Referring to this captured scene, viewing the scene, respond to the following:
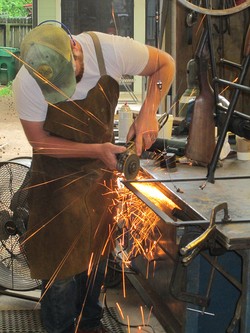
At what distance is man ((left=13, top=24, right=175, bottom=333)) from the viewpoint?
2.95 metres

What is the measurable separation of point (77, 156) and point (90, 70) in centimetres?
41

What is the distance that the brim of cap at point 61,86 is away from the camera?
2.71m

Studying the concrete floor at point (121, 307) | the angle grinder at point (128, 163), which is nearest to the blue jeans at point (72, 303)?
the concrete floor at point (121, 307)

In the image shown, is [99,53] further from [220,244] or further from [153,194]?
[220,244]

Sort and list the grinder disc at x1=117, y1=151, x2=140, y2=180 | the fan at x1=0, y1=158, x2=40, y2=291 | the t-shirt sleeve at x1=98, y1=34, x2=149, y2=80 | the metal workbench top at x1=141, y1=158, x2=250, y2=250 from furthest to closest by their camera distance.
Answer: the fan at x1=0, y1=158, x2=40, y2=291
the t-shirt sleeve at x1=98, y1=34, x2=149, y2=80
the grinder disc at x1=117, y1=151, x2=140, y2=180
the metal workbench top at x1=141, y1=158, x2=250, y2=250

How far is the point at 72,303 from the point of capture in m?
3.16

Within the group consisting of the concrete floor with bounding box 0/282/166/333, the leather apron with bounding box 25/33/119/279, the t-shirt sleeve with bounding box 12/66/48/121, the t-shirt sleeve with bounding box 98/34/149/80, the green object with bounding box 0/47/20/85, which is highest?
the t-shirt sleeve with bounding box 98/34/149/80

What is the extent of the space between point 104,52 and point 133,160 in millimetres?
567

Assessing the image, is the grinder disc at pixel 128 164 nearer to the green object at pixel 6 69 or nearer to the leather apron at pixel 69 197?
the leather apron at pixel 69 197

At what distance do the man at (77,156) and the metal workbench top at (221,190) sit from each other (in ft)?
0.75

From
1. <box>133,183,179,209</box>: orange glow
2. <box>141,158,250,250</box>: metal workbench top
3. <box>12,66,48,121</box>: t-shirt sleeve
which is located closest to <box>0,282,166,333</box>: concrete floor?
<box>133,183,179,209</box>: orange glow

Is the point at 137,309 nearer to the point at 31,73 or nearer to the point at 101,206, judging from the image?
the point at 101,206

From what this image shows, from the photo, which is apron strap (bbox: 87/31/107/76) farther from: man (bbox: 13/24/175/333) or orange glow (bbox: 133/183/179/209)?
orange glow (bbox: 133/183/179/209)

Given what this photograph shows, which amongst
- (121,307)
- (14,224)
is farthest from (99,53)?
(121,307)
